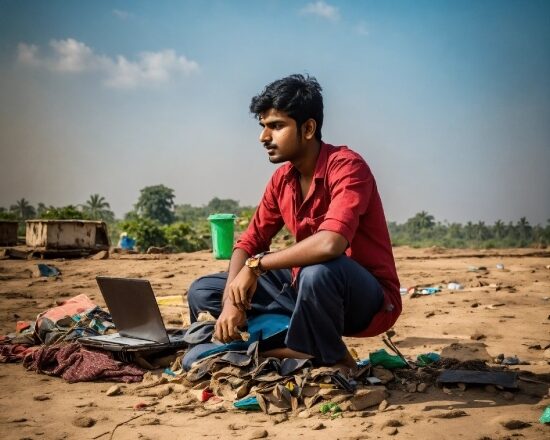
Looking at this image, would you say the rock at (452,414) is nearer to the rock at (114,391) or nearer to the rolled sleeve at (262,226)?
the rolled sleeve at (262,226)

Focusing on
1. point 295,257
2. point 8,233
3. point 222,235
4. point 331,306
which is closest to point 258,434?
point 331,306

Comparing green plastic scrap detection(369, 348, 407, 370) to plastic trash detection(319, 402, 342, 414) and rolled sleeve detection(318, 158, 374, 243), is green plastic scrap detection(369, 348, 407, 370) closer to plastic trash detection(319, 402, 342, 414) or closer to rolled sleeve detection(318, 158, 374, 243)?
plastic trash detection(319, 402, 342, 414)

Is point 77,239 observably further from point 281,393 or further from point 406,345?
point 281,393

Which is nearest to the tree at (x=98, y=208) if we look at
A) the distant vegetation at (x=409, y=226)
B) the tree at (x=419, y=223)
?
the distant vegetation at (x=409, y=226)

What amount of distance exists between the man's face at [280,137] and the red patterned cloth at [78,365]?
143 centimetres

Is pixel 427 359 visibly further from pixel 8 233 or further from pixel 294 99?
pixel 8 233

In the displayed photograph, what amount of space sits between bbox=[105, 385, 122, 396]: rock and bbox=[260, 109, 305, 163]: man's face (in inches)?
55.1

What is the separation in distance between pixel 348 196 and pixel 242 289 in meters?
0.67

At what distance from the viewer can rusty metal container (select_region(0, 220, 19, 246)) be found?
13.5m

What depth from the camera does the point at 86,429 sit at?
81.8 inches

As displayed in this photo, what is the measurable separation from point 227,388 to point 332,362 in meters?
0.51

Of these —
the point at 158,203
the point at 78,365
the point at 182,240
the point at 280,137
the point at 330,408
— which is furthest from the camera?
the point at 158,203

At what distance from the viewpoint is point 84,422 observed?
212 centimetres

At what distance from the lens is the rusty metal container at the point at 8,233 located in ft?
44.2
